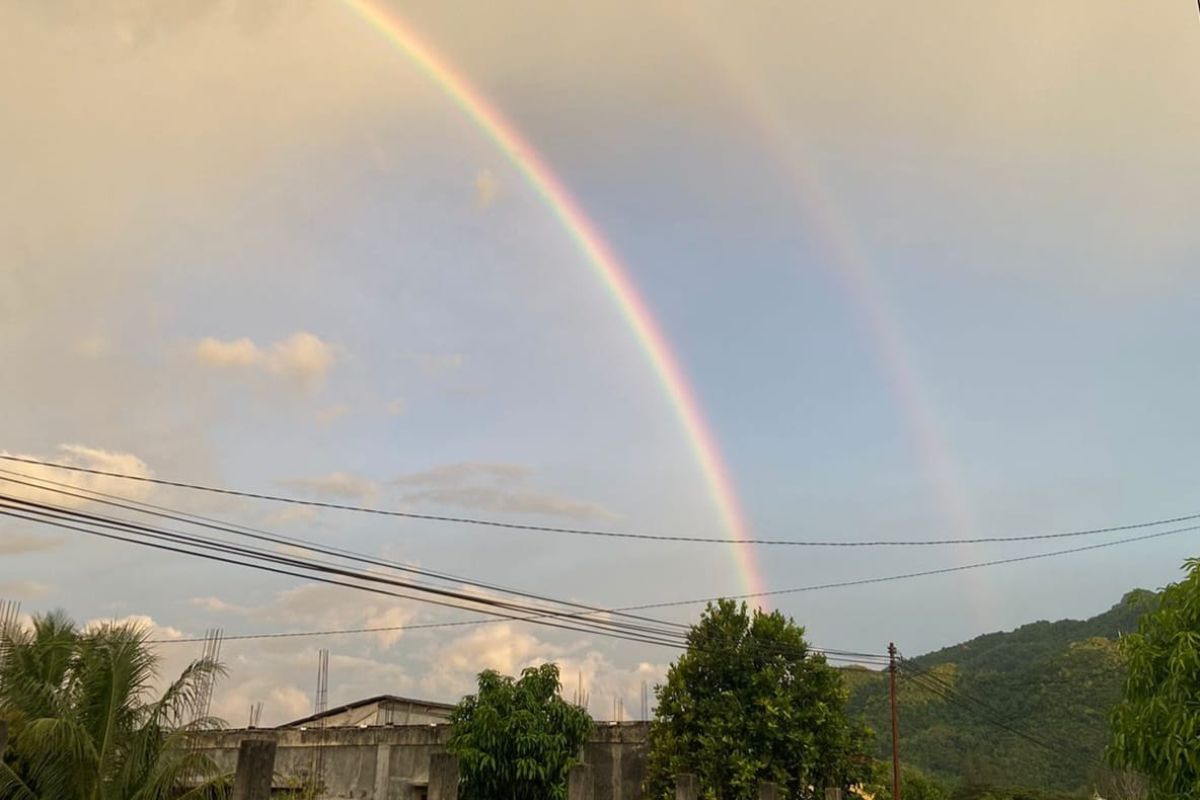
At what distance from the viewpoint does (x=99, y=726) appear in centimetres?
1246

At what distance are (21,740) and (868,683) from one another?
187ft

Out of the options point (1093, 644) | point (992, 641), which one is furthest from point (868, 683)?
point (992, 641)

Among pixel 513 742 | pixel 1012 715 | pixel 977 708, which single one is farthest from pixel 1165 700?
pixel 977 708

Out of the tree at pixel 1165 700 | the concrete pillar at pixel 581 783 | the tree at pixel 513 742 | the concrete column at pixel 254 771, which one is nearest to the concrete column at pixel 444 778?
the concrete column at pixel 254 771

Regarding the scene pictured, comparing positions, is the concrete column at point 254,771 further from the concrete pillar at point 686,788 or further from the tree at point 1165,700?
the tree at point 1165,700

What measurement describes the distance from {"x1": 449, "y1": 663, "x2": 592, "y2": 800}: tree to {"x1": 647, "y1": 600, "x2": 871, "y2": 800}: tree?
7.70 feet

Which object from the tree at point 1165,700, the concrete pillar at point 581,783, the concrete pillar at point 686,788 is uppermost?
the tree at point 1165,700

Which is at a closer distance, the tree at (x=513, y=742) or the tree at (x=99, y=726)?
the tree at (x=99, y=726)

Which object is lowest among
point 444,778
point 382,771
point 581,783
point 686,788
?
point 382,771

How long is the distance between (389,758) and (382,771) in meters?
0.36

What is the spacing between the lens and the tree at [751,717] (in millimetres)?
20812

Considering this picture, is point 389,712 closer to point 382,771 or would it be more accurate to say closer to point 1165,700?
point 382,771

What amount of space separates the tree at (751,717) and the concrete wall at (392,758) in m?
2.63

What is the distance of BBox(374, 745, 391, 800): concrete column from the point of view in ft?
83.3
